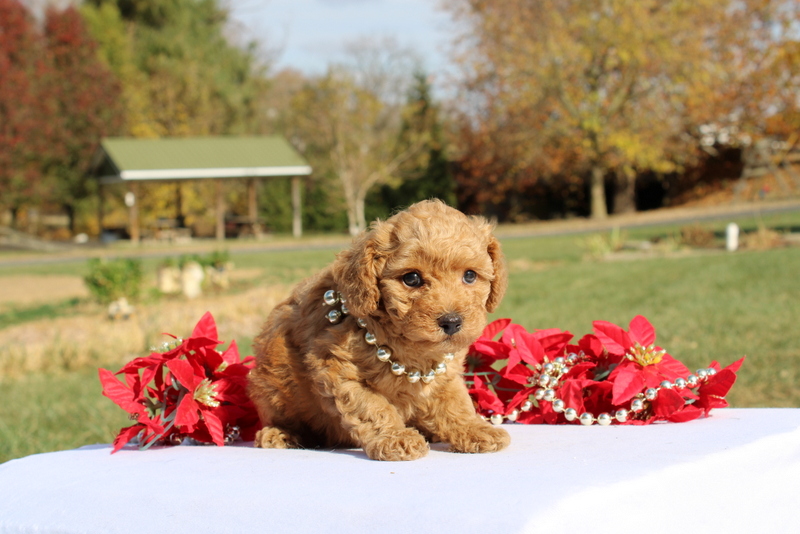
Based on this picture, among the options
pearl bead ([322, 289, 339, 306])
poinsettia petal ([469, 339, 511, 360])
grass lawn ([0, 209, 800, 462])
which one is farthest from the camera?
grass lawn ([0, 209, 800, 462])

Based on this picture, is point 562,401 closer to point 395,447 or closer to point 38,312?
point 395,447

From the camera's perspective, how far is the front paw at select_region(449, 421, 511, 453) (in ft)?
8.25

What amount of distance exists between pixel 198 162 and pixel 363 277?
123 ft

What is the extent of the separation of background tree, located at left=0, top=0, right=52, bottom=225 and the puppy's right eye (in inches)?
1476

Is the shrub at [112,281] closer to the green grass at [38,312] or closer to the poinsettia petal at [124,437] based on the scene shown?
the green grass at [38,312]

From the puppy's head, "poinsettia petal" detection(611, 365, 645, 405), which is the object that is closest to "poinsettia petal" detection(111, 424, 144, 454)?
the puppy's head

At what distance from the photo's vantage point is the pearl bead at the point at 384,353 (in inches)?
97.2

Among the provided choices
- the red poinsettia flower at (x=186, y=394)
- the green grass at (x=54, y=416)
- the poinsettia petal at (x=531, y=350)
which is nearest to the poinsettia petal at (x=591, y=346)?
the poinsettia petal at (x=531, y=350)

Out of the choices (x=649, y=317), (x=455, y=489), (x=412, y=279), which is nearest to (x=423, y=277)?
(x=412, y=279)

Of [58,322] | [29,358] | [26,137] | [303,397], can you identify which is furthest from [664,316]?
[26,137]

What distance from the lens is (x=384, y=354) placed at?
8.10ft

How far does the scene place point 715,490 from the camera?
1.96m

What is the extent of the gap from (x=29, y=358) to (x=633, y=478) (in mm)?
9099

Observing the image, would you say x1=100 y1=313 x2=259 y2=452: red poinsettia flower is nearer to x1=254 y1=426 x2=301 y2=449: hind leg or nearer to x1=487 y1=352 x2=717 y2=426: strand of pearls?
x1=254 y1=426 x2=301 y2=449: hind leg
